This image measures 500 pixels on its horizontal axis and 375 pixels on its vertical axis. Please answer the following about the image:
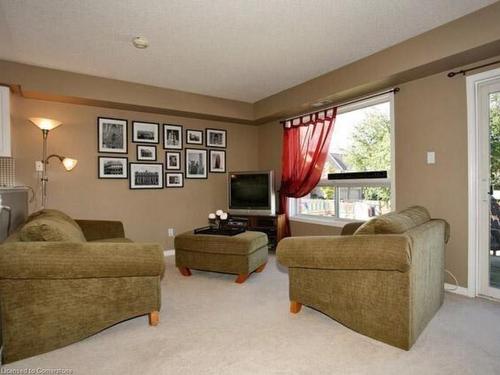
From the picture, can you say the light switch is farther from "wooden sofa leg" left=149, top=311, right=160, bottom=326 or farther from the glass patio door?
"wooden sofa leg" left=149, top=311, right=160, bottom=326

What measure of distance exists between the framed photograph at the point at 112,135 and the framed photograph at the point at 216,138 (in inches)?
50.6

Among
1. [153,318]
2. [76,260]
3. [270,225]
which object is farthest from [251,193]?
[76,260]

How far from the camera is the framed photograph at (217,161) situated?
5.00 metres

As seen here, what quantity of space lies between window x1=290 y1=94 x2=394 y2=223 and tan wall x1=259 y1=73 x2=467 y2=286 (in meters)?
0.16

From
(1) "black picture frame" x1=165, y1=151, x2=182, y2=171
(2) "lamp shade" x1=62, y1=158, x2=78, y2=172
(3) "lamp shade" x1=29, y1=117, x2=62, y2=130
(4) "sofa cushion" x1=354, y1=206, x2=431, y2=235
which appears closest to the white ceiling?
(3) "lamp shade" x1=29, y1=117, x2=62, y2=130

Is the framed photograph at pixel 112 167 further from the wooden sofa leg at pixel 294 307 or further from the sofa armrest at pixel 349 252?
the wooden sofa leg at pixel 294 307

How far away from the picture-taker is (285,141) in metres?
4.76

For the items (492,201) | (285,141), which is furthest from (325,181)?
(492,201)

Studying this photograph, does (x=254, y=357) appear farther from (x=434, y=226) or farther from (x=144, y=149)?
(x=144, y=149)

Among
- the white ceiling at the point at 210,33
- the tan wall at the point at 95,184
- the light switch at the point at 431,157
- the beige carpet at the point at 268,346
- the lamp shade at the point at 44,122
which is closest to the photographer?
the beige carpet at the point at 268,346

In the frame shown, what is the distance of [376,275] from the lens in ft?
6.15

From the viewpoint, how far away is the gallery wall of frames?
4.15m

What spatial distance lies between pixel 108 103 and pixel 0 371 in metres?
3.16

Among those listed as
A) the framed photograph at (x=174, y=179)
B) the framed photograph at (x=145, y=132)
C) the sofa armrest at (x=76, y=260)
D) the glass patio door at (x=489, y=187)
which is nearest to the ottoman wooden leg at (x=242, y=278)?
the sofa armrest at (x=76, y=260)
